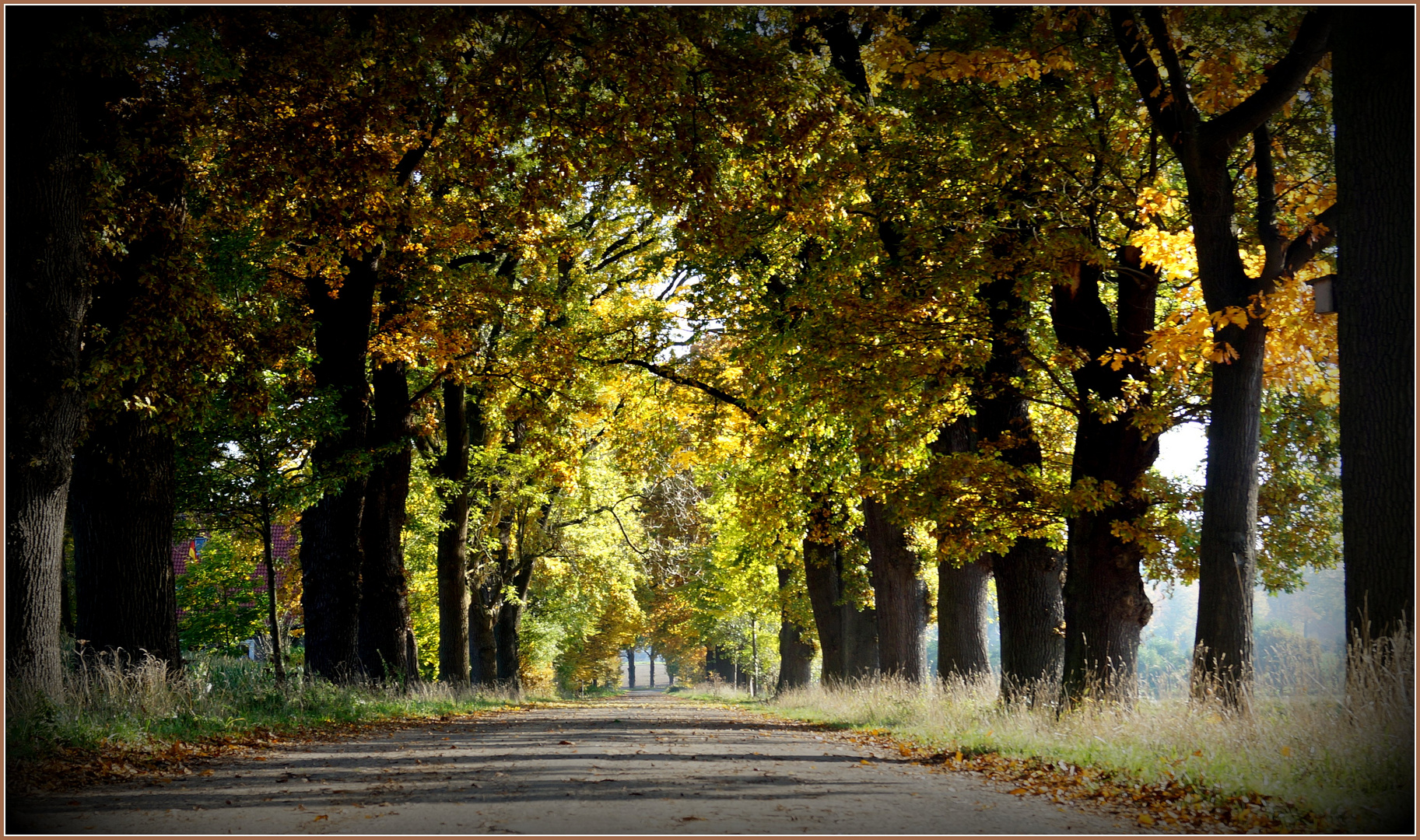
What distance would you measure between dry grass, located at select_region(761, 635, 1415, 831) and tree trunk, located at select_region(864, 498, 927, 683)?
288 inches

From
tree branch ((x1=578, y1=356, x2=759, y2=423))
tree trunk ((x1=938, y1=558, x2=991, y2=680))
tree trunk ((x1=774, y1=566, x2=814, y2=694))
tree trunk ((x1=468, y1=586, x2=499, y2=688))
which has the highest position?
tree branch ((x1=578, y1=356, x2=759, y2=423))

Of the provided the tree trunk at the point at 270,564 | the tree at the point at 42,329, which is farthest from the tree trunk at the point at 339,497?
the tree at the point at 42,329

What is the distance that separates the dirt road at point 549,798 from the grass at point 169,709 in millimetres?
946

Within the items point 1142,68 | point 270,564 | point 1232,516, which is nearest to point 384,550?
point 270,564

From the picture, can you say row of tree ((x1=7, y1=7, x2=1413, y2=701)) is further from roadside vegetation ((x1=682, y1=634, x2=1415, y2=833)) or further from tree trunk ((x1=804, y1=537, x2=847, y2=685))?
tree trunk ((x1=804, y1=537, x2=847, y2=685))

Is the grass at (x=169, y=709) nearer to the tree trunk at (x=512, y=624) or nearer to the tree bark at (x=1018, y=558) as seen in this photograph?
the tree bark at (x=1018, y=558)

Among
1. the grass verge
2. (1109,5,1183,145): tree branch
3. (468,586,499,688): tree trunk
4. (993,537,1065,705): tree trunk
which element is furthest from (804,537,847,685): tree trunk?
(1109,5,1183,145): tree branch

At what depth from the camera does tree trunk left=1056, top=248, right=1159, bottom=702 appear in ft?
39.7

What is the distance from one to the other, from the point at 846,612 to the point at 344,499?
12734 millimetres

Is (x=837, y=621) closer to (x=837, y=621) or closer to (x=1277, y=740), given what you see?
(x=837, y=621)

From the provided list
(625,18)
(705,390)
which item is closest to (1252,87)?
(625,18)

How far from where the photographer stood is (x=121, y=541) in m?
11.3

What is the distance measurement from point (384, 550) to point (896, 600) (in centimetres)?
956

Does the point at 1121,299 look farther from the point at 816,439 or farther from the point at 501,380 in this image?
the point at 501,380
